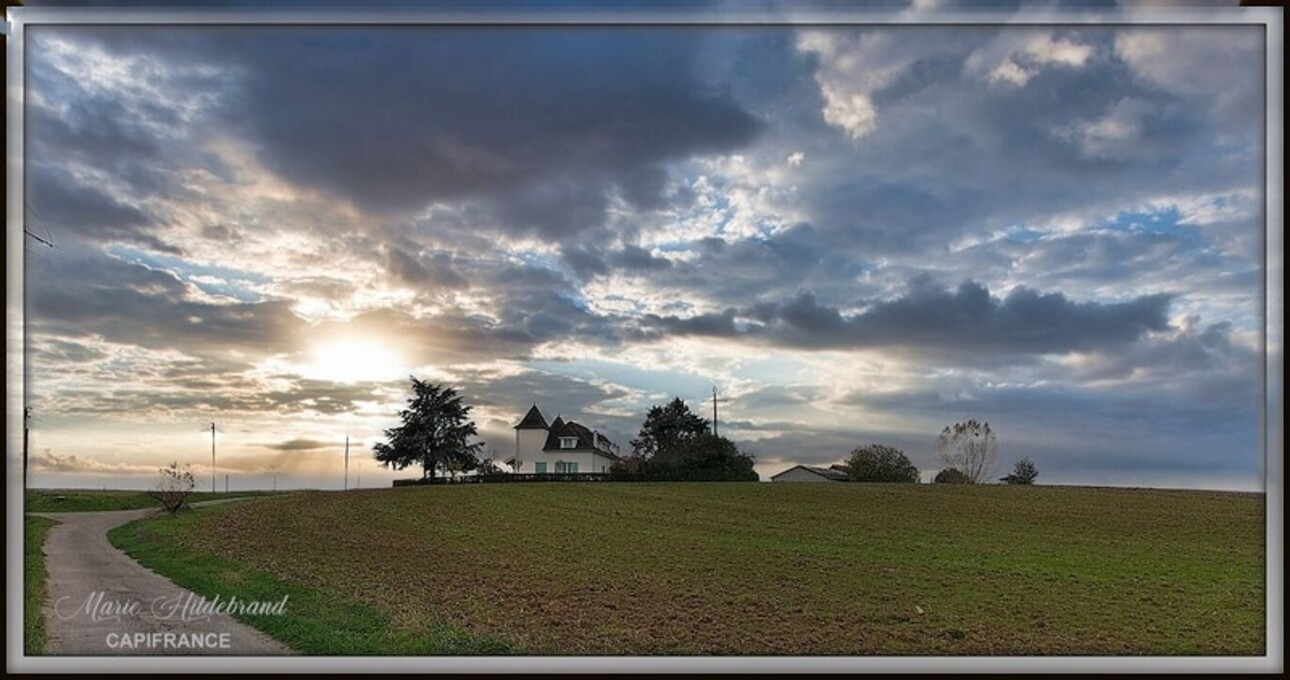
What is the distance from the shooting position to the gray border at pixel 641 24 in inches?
210

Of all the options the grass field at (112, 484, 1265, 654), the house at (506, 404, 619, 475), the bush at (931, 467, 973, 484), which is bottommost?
the grass field at (112, 484, 1265, 654)

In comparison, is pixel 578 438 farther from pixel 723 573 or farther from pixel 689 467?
pixel 723 573

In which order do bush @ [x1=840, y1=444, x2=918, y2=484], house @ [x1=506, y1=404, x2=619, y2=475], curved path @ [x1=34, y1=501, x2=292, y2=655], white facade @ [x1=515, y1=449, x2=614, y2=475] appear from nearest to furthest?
curved path @ [x1=34, y1=501, x2=292, y2=655] → house @ [x1=506, y1=404, x2=619, y2=475] → white facade @ [x1=515, y1=449, x2=614, y2=475] → bush @ [x1=840, y1=444, x2=918, y2=484]

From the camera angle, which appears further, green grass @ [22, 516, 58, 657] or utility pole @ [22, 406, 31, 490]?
green grass @ [22, 516, 58, 657]

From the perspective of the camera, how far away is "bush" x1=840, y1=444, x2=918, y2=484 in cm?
1641

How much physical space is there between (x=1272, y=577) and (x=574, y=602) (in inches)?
210

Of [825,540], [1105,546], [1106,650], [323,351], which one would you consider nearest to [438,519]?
[323,351]

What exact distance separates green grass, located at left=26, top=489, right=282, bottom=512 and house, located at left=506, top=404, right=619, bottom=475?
4.07 metres

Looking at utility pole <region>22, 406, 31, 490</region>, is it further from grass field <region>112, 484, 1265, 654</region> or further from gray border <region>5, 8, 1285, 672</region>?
grass field <region>112, 484, 1265, 654</region>

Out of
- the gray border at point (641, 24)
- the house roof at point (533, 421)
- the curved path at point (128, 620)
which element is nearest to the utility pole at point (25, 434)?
the gray border at point (641, 24)

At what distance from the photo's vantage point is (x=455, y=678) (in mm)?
5691

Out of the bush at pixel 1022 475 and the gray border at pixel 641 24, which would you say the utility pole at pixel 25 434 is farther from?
the bush at pixel 1022 475

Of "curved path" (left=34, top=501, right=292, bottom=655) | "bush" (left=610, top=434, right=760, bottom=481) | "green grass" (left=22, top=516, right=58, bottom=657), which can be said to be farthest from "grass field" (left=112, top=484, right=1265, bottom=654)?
"bush" (left=610, top=434, right=760, bottom=481)

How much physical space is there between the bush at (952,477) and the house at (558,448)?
585cm
